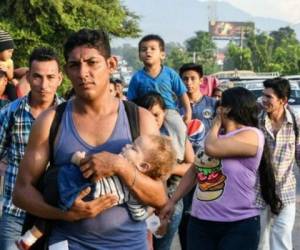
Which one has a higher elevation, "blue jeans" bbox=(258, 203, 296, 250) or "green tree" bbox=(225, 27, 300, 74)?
"blue jeans" bbox=(258, 203, 296, 250)

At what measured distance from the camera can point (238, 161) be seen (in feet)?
16.0

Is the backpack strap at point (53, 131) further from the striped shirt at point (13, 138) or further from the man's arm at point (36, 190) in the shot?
the striped shirt at point (13, 138)

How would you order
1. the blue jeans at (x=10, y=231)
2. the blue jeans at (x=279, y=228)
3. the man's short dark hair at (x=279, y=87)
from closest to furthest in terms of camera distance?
the blue jeans at (x=10, y=231) < the blue jeans at (x=279, y=228) < the man's short dark hair at (x=279, y=87)

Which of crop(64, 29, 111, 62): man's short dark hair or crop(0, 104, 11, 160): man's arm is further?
crop(0, 104, 11, 160): man's arm

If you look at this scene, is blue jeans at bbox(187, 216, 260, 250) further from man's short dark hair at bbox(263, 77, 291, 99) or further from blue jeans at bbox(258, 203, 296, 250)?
man's short dark hair at bbox(263, 77, 291, 99)

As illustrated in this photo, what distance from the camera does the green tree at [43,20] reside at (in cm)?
2484

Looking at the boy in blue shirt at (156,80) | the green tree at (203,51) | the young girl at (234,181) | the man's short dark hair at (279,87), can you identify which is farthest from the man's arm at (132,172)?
the green tree at (203,51)

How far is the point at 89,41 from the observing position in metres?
3.22

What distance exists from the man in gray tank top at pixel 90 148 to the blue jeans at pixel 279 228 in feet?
11.1

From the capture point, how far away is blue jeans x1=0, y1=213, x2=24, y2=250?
456 cm

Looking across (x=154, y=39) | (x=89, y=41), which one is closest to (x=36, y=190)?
(x=89, y=41)

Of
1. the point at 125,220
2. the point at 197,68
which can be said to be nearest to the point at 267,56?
the point at 197,68

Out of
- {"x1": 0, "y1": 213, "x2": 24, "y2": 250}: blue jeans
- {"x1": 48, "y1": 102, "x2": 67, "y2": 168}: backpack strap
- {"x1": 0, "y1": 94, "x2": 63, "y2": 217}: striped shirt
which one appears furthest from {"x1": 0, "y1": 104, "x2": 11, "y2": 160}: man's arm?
{"x1": 48, "y1": 102, "x2": 67, "y2": 168}: backpack strap

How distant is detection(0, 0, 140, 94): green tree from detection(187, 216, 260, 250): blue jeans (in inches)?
785
